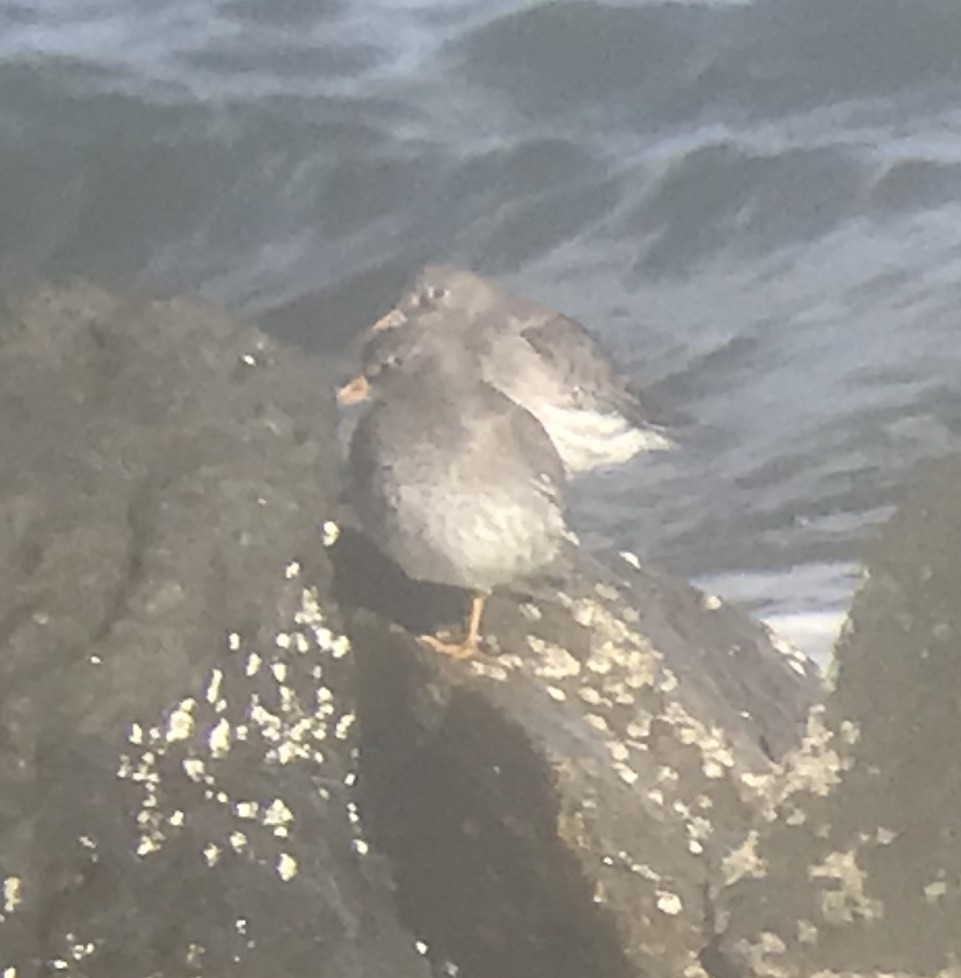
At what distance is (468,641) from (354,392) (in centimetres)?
57

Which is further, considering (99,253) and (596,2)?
(596,2)

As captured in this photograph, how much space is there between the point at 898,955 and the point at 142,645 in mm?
1065

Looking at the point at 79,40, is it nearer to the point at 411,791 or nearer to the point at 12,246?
the point at 12,246

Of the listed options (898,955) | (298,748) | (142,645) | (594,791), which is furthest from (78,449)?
(898,955)

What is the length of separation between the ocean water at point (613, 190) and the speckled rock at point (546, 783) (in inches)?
70.1

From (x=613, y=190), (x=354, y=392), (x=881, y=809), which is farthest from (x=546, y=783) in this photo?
(x=613, y=190)

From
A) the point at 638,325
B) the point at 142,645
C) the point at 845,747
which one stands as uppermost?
the point at 142,645

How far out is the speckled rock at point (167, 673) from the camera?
96.0 inches

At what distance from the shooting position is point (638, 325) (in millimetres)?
6590

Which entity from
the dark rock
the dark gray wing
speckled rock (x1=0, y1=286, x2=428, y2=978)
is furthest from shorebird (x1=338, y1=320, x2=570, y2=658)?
the dark gray wing

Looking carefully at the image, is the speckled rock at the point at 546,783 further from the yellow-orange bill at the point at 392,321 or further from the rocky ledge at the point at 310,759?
the yellow-orange bill at the point at 392,321

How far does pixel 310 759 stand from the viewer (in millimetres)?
2730

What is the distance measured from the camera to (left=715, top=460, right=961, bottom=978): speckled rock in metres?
2.44

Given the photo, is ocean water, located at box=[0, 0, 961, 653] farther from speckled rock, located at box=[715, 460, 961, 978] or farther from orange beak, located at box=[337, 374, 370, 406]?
speckled rock, located at box=[715, 460, 961, 978]
